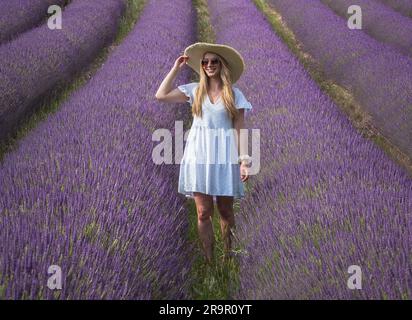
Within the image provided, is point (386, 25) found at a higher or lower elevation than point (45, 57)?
higher

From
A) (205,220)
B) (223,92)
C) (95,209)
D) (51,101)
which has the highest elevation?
(51,101)

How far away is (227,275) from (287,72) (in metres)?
2.87

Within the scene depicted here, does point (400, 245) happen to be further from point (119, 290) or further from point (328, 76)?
point (328, 76)

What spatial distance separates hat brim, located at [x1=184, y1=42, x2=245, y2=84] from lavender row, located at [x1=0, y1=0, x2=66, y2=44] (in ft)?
17.7

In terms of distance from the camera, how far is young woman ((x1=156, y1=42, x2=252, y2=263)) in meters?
2.37

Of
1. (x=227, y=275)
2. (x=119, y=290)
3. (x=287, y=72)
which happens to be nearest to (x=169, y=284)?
Result: (x=119, y=290)

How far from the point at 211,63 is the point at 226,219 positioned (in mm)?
821

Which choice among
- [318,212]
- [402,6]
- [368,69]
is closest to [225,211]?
[318,212]

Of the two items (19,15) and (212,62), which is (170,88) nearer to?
(212,62)

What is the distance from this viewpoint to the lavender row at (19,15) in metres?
7.27

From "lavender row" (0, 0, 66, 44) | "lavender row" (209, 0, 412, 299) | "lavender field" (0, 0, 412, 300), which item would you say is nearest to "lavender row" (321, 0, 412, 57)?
"lavender field" (0, 0, 412, 300)

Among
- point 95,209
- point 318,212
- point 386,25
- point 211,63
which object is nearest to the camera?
point 95,209

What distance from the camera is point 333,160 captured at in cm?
268

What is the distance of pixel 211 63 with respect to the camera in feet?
7.68
